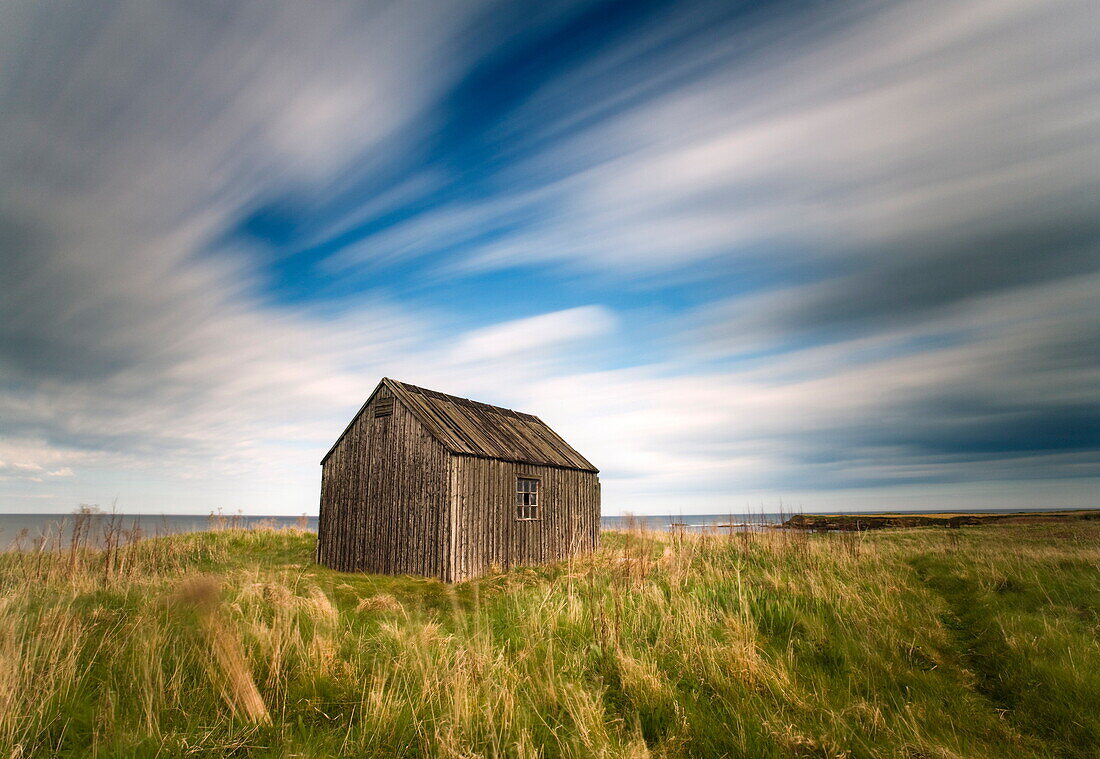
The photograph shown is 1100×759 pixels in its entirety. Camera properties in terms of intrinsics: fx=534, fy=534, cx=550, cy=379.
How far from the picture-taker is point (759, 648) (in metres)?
5.58

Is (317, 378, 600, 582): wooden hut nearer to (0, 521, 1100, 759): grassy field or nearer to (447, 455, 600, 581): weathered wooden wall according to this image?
(447, 455, 600, 581): weathered wooden wall

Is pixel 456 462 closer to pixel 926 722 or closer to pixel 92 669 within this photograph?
pixel 92 669

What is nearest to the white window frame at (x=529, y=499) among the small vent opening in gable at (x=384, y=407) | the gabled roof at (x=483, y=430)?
the gabled roof at (x=483, y=430)

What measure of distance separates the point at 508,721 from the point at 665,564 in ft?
21.7

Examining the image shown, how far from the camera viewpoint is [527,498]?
1683 cm

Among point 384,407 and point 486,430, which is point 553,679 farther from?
point 486,430

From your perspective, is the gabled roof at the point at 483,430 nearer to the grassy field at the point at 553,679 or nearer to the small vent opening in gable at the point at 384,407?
the small vent opening in gable at the point at 384,407

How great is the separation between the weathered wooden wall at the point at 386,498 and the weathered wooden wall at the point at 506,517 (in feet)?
1.26

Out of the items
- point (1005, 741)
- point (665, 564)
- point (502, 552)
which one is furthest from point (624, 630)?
point (502, 552)

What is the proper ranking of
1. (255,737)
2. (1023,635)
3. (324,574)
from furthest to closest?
(324,574) → (1023,635) → (255,737)

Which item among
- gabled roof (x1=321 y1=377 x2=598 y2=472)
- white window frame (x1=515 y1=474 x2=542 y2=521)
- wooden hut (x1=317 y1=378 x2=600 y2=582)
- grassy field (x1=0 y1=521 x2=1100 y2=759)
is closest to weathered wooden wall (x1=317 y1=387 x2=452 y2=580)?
wooden hut (x1=317 y1=378 x2=600 y2=582)

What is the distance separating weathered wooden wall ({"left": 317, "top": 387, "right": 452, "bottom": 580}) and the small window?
3185mm

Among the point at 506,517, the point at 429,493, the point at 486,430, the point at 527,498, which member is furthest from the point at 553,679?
the point at 486,430

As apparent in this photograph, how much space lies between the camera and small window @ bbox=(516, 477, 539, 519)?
16312mm
